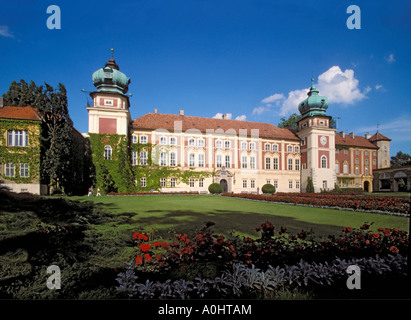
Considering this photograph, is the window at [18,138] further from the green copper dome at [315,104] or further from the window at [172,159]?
the green copper dome at [315,104]

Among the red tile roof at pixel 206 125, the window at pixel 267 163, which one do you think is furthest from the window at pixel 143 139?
the window at pixel 267 163

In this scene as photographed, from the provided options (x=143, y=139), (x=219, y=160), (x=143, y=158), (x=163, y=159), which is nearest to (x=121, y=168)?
(x=143, y=158)

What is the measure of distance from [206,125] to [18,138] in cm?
2595

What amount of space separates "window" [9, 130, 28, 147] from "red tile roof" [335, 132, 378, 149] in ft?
146

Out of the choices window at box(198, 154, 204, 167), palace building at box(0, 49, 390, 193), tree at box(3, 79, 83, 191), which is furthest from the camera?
window at box(198, 154, 204, 167)

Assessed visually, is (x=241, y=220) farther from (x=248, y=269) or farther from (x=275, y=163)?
(x=275, y=163)

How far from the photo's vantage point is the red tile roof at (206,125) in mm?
31156

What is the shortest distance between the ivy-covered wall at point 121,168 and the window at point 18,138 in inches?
614

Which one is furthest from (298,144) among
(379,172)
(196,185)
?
(196,185)

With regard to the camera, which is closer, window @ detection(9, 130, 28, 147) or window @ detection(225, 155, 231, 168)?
window @ detection(9, 130, 28, 147)

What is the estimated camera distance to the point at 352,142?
41.7m

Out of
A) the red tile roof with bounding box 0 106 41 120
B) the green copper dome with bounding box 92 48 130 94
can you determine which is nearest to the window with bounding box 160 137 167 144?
the green copper dome with bounding box 92 48 130 94

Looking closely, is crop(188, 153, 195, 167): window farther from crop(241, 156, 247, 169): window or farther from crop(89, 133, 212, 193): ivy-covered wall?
crop(241, 156, 247, 169): window

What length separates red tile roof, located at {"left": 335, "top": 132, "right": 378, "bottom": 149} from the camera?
40.7m
